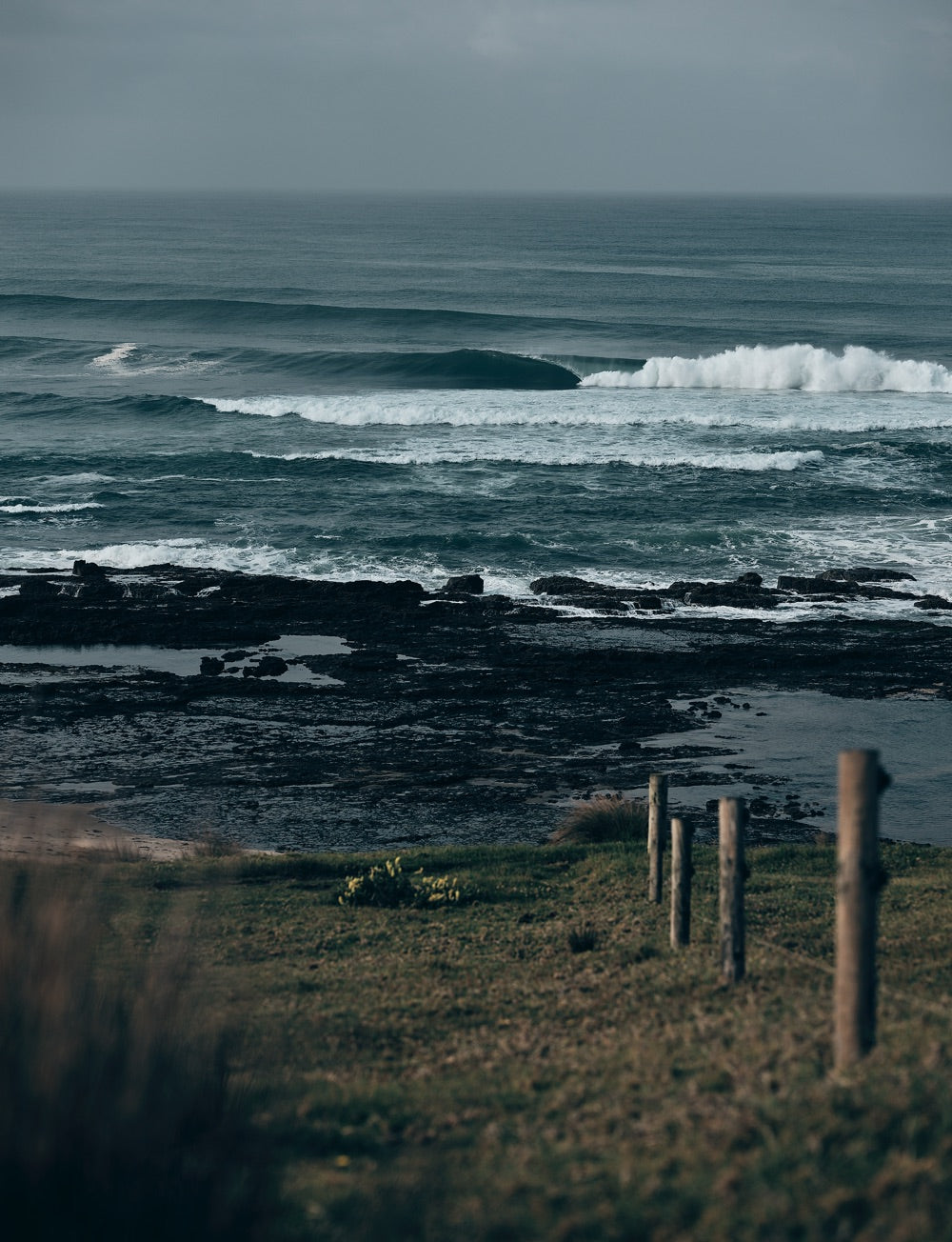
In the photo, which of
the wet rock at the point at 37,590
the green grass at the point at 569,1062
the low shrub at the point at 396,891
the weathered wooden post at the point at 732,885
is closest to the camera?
the green grass at the point at 569,1062

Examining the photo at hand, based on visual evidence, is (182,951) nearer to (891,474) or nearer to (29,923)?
(29,923)

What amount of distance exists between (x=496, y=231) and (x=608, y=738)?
148 meters

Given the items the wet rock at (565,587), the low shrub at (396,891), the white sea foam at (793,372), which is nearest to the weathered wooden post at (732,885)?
the low shrub at (396,891)

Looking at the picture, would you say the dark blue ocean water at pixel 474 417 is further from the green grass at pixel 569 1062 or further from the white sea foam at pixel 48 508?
the green grass at pixel 569 1062

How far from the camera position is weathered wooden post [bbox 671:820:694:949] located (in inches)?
393

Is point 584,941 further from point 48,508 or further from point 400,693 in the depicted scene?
point 48,508

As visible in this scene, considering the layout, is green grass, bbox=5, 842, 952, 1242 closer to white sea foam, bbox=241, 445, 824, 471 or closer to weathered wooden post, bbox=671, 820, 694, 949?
weathered wooden post, bbox=671, 820, 694, 949

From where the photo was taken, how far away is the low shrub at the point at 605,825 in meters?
15.9

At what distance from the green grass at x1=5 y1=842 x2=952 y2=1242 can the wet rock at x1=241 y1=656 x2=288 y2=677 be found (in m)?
11.5

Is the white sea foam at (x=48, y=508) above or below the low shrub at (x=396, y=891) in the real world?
above

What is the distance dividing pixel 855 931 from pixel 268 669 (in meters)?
19.4

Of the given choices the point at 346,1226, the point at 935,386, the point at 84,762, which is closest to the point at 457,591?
the point at 84,762

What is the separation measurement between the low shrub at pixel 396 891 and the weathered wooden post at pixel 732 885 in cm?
465

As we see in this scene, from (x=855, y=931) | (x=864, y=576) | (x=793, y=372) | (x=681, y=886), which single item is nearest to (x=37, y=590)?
(x=864, y=576)
